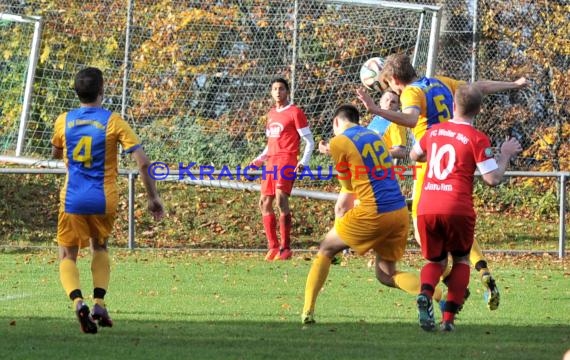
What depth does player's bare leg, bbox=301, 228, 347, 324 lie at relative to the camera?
27.2ft

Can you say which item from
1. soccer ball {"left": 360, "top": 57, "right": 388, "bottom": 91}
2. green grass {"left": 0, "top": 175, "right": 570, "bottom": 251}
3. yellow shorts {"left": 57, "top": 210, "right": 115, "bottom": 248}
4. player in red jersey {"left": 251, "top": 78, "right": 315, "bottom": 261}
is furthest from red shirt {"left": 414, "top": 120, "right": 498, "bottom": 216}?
green grass {"left": 0, "top": 175, "right": 570, "bottom": 251}

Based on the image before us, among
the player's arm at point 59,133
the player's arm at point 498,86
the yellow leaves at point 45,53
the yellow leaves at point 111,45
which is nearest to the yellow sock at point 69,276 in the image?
the player's arm at point 59,133

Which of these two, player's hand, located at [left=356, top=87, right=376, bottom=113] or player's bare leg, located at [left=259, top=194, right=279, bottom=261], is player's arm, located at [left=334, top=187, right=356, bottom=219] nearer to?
player's hand, located at [left=356, top=87, right=376, bottom=113]

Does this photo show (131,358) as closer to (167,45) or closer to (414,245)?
(414,245)

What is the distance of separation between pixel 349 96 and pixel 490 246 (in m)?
3.15

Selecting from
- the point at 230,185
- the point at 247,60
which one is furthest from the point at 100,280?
the point at 247,60

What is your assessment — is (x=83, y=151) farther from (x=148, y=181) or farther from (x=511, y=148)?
(x=511, y=148)

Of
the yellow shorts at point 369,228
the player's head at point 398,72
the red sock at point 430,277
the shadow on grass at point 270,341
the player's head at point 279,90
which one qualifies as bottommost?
the shadow on grass at point 270,341

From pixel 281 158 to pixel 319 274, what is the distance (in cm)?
613

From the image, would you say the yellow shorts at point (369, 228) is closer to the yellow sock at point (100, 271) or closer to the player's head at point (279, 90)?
the yellow sock at point (100, 271)

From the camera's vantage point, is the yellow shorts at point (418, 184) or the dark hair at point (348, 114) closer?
the dark hair at point (348, 114)

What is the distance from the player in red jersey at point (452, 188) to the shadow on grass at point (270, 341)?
285 millimetres

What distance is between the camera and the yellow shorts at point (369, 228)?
27.0 feet

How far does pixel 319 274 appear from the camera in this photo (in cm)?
834
